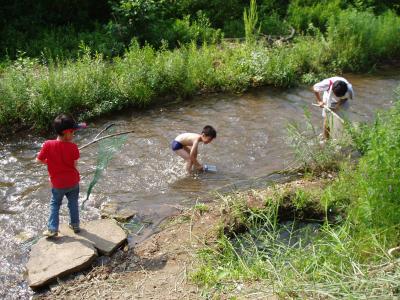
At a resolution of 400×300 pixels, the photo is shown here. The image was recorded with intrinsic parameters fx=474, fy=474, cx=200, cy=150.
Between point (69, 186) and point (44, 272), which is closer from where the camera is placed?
point (44, 272)

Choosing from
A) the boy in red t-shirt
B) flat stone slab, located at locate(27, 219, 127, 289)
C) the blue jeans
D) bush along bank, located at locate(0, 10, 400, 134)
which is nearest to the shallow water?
flat stone slab, located at locate(27, 219, 127, 289)

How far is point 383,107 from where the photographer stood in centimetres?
987

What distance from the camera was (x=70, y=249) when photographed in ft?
17.3

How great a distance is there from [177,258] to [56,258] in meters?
1.31

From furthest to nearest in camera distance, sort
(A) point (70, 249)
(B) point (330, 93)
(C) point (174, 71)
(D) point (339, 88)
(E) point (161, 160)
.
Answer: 1. (C) point (174, 71)
2. (E) point (161, 160)
3. (B) point (330, 93)
4. (D) point (339, 88)
5. (A) point (70, 249)

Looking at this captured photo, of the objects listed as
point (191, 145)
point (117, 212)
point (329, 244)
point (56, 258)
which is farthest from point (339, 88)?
point (56, 258)

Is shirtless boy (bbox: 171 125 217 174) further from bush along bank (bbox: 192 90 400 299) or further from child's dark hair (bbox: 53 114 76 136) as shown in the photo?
child's dark hair (bbox: 53 114 76 136)

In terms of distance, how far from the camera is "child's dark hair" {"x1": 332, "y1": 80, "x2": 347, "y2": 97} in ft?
24.5

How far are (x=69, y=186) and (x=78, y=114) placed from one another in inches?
162

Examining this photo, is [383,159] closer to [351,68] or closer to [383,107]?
[383,107]

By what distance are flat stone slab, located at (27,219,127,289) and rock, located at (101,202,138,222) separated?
0.99 ft

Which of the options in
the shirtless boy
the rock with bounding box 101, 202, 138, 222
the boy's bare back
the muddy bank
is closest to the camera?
the muddy bank

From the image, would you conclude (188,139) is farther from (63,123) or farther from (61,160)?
(63,123)

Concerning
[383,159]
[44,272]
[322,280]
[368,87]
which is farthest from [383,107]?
[44,272]
